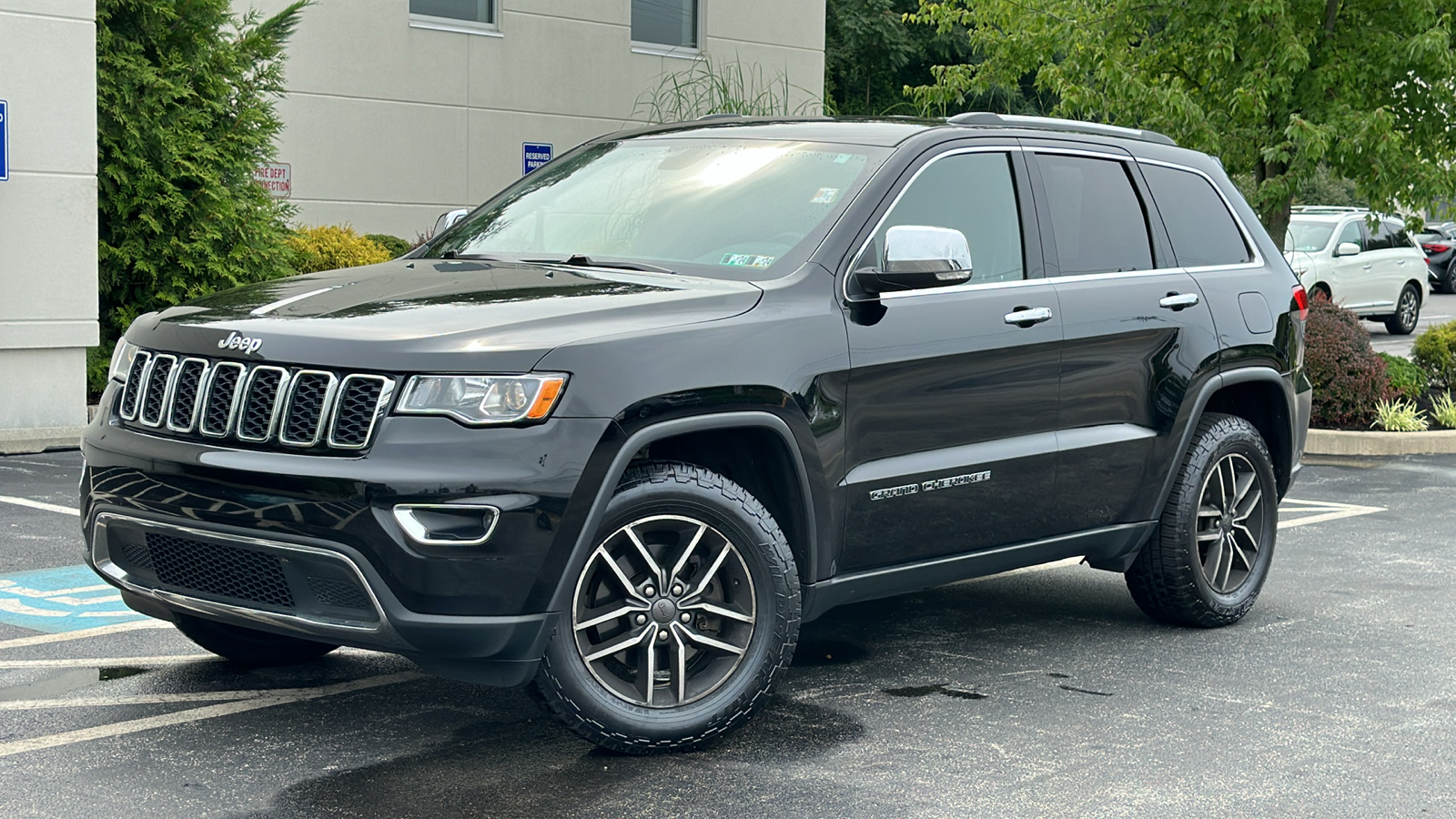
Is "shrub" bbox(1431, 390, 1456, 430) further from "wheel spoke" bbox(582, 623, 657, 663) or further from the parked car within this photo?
the parked car

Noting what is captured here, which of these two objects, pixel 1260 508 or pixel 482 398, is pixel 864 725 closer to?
pixel 482 398

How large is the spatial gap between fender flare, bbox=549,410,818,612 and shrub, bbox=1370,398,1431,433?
388 inches

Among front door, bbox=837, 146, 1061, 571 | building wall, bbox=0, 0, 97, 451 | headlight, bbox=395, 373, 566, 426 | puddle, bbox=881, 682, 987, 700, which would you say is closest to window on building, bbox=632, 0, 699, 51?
building wall, bbox=0, 0, 97, 451

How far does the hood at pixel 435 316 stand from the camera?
458 centimetres

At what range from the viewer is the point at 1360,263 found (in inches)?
1027

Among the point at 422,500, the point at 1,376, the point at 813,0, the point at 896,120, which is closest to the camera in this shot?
the point at 422,500

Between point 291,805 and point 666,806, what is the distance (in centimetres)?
96

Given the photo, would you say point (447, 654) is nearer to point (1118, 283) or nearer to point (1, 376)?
point (1118, 283)

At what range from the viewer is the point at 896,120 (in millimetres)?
6395

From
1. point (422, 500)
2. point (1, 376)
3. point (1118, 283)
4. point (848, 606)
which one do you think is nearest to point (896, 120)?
point (1118, 283)

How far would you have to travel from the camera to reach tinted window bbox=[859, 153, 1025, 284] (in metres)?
5.93

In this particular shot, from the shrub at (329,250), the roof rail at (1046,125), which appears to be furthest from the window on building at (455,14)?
the roof rail at (1046,125)

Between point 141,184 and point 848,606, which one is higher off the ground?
point 141,184

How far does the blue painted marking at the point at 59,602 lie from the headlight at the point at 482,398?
2.76m
